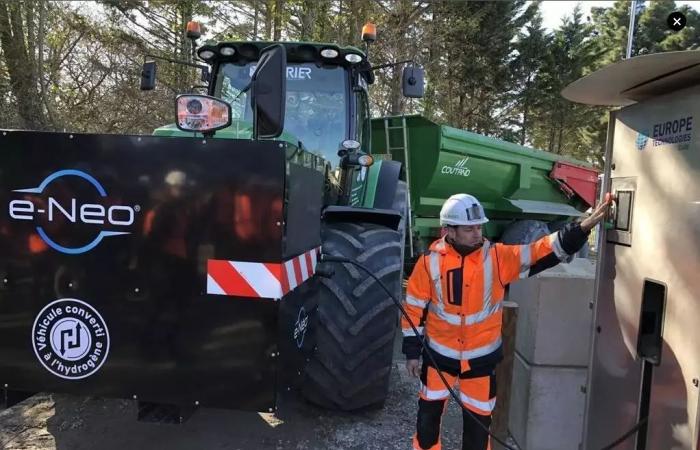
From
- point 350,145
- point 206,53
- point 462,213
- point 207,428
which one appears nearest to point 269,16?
point 206,53

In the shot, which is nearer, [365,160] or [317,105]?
[365,160]

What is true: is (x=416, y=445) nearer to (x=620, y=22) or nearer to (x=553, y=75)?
(x=553, y=75)

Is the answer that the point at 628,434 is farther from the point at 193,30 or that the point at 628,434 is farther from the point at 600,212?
the point at 193,30

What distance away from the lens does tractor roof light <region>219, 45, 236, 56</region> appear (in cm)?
445

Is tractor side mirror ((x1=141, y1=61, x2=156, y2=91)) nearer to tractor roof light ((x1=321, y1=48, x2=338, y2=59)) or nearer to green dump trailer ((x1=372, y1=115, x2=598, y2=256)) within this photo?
tractor roof light ((x1=321, y1=48, x2=338, y2=59))

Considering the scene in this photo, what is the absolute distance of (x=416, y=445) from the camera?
10.0 feet

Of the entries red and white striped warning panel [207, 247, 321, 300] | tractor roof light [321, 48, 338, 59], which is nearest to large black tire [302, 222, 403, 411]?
red and white striped warning panel [207, 247, 321, 300]

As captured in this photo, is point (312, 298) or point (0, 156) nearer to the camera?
point (0, 156)

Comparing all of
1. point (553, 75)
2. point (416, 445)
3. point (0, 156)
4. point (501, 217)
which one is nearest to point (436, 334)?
point (416, 445)

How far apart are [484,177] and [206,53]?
4.97m

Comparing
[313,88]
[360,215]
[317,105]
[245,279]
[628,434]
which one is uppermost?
[313,88]

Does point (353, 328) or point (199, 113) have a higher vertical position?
point (199, 113)

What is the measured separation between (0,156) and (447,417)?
3173 mm

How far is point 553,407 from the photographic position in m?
2.76
